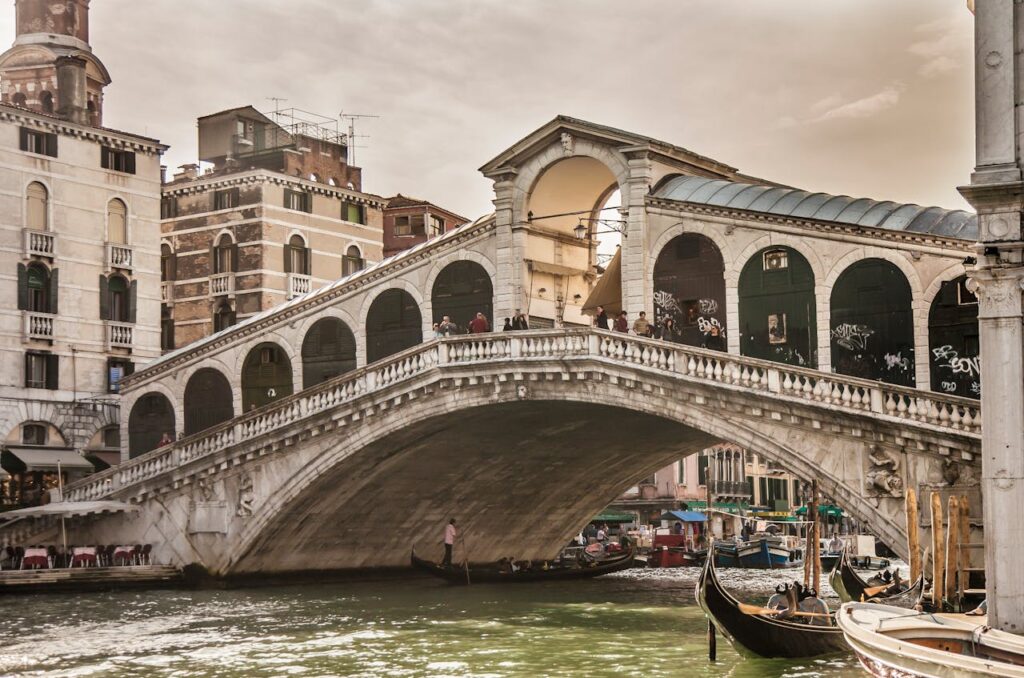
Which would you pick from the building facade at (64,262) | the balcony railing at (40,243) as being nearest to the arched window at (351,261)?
the building facade at (64,262)

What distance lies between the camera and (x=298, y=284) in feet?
131

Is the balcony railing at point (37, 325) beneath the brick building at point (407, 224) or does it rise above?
beneath

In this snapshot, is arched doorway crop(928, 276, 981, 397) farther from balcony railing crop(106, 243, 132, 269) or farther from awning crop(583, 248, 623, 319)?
balcony railing crop(106, 243, 132, 269)

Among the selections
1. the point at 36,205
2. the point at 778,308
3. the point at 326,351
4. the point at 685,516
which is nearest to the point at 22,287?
the point at 36,205

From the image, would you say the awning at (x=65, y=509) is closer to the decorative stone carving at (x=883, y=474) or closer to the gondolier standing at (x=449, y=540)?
the gondolier standing at (x=449, y=540)

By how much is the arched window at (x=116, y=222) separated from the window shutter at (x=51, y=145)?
70.1 inches

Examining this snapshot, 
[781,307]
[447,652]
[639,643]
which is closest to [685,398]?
[781,307]

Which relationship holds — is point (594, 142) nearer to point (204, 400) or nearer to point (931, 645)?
point (204, 400)

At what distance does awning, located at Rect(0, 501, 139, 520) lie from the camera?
29.4 metres

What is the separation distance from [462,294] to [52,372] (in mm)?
10098

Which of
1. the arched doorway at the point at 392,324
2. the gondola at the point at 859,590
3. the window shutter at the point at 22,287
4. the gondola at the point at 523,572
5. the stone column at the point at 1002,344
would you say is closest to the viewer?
the stone column at the point at 1002,344

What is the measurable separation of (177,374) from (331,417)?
7054 mm

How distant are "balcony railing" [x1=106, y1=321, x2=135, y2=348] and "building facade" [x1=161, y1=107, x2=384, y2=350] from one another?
4060mm

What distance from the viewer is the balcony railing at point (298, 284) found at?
3969 cm
